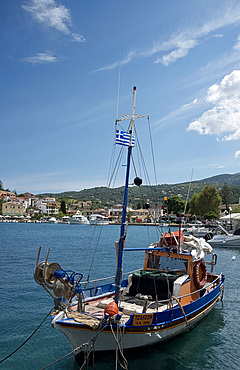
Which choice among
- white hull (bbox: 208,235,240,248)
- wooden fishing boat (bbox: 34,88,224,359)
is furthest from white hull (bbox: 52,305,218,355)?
white hull (bbox: 208,235,240,248)

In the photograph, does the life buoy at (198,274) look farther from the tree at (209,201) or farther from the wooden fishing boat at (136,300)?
the tree at (209,201)

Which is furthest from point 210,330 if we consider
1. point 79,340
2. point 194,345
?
point 79,340

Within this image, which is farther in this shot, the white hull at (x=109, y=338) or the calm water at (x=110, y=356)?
the calm water at (x=110, y=356)

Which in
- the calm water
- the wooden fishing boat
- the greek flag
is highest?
the greek flag

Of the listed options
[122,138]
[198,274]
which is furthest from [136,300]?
[122,138]

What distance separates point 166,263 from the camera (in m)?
15.2

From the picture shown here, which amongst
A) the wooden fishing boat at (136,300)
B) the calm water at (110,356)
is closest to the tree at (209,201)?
the calm water at (110,356)

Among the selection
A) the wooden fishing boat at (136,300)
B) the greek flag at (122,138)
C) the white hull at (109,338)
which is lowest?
the white hull at (109,338)

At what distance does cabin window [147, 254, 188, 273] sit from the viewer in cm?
1477

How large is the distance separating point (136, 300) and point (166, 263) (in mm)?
2830

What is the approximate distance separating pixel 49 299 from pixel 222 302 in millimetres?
11076

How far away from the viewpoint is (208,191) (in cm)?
10512

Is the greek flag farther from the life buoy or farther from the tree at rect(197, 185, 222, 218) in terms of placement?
the tree at rect(197, 185, 222, 218)

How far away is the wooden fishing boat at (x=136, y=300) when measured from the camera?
1025 centimetres
